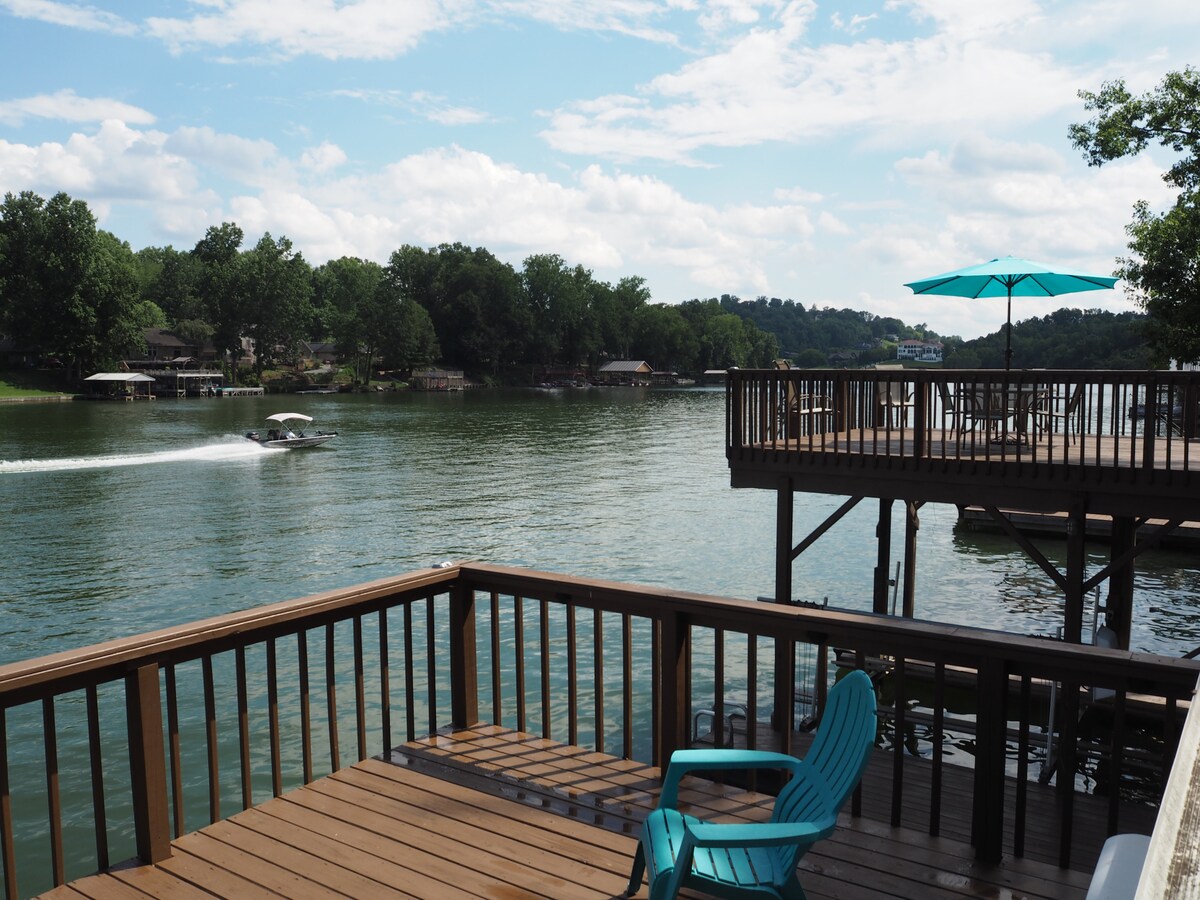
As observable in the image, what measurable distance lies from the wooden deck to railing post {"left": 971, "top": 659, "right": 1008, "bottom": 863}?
96mm

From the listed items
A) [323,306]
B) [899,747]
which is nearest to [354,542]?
[899,747]

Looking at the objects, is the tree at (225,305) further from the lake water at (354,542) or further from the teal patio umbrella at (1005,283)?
the teal patio umbrella at (1005,283)

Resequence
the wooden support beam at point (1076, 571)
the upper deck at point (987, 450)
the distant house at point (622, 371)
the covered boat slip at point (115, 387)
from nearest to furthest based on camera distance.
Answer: the upper deck at point (987, 450) < the wooden support beam at point (1076, 571) < the covered boat slip at point (115, 387) < the distant house at point (622, 371)

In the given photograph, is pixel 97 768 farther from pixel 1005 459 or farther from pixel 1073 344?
pixel 1073 344

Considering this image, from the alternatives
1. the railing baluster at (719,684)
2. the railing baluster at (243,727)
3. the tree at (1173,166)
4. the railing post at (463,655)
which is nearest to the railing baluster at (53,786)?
the railing baluster at (243,727)

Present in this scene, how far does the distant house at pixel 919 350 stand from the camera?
6924 inches

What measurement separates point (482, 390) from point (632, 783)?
11039 cm

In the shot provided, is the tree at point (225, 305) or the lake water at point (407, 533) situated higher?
the tree at point (225, 305)

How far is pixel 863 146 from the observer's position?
88.1ft

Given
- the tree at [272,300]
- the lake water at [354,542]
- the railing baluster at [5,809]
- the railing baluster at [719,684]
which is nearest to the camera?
the railing baluster at [5,809]

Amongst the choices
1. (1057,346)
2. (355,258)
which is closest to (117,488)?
(1057,346)

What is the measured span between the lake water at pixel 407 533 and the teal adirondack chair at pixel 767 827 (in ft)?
45.5

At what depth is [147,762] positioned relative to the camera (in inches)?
141

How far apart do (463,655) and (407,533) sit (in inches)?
822
